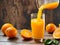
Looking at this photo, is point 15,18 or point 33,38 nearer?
point 33,38

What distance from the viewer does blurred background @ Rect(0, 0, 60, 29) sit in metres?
1.89

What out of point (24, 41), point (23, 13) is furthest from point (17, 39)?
point (23, 13)

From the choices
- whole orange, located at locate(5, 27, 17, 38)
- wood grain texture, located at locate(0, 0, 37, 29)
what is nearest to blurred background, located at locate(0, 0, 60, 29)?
wood grain texture, located at locate(0, 0, 37, 29)

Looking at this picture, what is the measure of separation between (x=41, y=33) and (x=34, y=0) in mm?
733

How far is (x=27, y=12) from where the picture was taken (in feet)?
6.26

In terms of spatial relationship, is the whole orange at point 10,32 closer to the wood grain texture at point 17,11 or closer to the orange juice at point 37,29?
the orange juice at point 37,29

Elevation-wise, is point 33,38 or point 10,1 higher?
point 10,1

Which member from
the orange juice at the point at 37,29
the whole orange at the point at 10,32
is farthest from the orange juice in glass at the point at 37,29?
the whole orange at the point at 10,32

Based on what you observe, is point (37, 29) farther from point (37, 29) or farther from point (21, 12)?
point (21, 12)

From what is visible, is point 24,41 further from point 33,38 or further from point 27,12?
point 27,12

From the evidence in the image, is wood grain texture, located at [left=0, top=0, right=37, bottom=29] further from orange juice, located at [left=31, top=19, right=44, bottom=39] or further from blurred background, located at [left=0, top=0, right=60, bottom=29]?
orange juice, located at [left=31, top=19, right=44, bottom=39]

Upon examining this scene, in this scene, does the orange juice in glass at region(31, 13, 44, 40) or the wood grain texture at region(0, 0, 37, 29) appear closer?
the orange juice in glass at region(31, 13, 44, 40)

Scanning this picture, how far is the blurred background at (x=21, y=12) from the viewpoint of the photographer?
1894 mm

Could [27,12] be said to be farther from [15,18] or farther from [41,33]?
[41,33]
